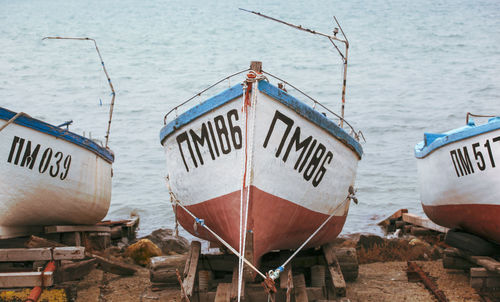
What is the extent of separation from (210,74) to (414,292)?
27766 mm

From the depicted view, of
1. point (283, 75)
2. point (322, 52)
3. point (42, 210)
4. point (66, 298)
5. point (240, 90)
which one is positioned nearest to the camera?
point (240, 90)

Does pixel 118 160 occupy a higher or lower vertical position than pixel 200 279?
higher

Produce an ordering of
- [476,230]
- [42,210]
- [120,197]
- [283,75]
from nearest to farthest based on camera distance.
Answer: [476,230] < [42,210] < [120,197] < [283,75]

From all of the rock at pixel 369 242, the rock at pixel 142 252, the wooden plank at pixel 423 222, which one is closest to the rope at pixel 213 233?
the rock at pixel 142 252

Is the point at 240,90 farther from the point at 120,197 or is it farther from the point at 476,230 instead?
the point at 120,197

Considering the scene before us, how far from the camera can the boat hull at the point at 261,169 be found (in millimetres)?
5793

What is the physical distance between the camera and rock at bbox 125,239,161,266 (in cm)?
892

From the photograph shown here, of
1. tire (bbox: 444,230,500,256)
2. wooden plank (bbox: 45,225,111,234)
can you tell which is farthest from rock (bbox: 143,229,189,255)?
tire (bbox: 444,230,500,256)

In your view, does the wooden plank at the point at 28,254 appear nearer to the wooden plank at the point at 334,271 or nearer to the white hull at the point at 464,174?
the wooden plank at the point at 334,271

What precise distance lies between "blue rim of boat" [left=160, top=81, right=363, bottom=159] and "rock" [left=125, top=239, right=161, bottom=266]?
291 cm

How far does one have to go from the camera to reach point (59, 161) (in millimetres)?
8047

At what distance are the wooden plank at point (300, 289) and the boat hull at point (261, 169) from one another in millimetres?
402

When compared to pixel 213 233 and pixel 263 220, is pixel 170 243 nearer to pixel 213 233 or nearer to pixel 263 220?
pixel 213 233

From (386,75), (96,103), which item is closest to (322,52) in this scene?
(386,75)
